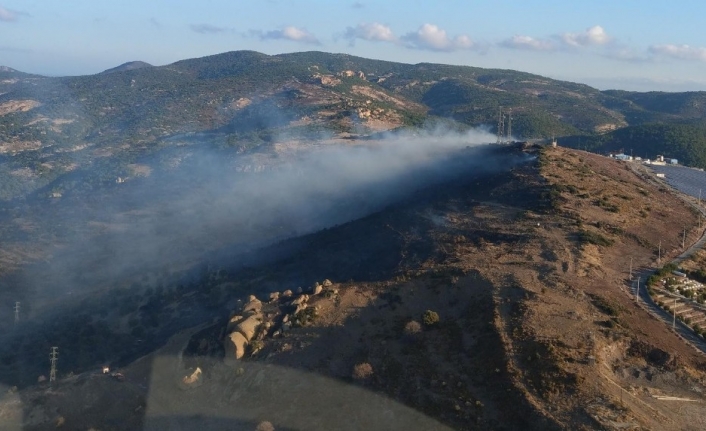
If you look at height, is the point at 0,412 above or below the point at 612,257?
below

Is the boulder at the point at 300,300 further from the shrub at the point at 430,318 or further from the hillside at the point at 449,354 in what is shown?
the shrub at the point at 430,318

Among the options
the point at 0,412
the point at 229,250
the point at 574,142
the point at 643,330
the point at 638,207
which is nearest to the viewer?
the point at 643,330

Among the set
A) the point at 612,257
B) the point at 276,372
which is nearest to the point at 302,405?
the point at 276,372

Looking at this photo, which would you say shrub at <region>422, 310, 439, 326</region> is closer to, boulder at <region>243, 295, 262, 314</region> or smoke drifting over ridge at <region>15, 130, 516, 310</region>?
boulder at <region>243, 295, 262, 314</region>

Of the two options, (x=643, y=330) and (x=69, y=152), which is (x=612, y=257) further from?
(x=69, y=152)

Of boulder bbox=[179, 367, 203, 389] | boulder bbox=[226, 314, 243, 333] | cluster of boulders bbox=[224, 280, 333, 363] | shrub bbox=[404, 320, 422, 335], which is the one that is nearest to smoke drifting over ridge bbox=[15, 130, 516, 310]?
cluster of boulders bbox=[224, 280, 333, 363]

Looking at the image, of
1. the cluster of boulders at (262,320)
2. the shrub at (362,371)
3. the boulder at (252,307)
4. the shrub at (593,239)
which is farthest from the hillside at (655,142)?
the shrub at (362,371)
